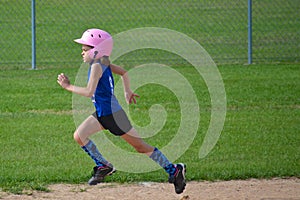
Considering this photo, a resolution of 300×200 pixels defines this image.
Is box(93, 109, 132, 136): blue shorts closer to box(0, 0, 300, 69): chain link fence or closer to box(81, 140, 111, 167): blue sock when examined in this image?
box(81, 140, 111, 167): blue sock

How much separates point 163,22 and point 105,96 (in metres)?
11.9

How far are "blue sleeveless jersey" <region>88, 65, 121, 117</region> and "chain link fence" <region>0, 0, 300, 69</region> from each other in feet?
31.3

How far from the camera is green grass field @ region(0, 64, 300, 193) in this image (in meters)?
8.25

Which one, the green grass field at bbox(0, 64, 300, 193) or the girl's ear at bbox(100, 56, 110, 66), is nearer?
the girl's ear at bbox(100, 56, 110, 66)

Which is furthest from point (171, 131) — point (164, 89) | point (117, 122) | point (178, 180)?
point (117, 122)

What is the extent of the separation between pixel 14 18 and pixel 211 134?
996 cm

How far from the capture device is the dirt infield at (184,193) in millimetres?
7414

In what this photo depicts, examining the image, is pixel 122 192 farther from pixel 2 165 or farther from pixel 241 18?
pixel 241 18

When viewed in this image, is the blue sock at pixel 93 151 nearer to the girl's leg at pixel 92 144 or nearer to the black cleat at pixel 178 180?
the girl's leg at pixel 92 144

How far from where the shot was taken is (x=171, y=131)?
10.1 m

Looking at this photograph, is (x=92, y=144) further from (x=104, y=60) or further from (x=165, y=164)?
(x=104, y=60)

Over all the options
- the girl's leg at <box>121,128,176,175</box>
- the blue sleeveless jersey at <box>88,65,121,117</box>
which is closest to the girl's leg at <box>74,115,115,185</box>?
the blue sleeveless jersey at <box>88,65,121,117</box>

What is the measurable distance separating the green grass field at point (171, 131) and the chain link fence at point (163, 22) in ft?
8.73

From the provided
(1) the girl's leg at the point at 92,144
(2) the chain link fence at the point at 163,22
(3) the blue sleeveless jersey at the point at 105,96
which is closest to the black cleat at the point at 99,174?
(1) the girl's leg at the point at 92,144
